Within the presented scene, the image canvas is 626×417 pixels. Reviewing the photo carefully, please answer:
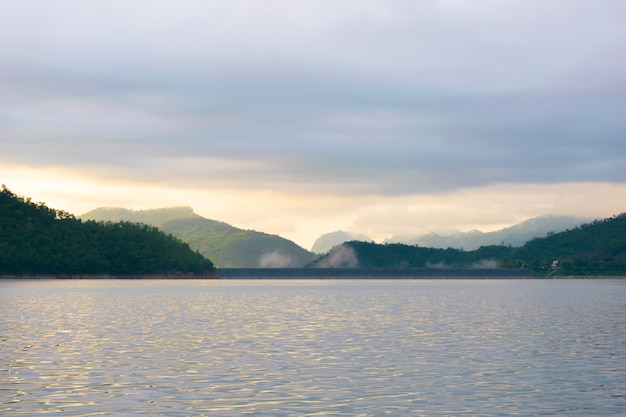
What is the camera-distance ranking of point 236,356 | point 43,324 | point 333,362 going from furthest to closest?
point 43,324 < point 236,356 < point 333,362

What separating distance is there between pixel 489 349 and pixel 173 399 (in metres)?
25.3

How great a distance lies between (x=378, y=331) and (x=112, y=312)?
39.6 metres

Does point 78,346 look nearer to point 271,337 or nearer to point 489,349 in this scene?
point 271,337

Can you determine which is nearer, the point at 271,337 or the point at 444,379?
the point at 444,379

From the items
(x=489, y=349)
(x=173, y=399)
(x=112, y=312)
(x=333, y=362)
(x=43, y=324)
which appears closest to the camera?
(x=173, y=399)

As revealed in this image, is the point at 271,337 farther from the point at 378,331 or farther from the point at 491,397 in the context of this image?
the point at 491,397

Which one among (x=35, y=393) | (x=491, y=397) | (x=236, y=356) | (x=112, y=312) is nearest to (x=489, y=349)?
(x=236, y=356)

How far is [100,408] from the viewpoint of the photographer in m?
32.6

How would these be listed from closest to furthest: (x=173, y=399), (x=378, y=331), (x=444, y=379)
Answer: (x=173, y=399), (x=444, y=379), (x=378, y=331)

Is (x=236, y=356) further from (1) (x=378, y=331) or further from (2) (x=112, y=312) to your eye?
(2) (x=112, y=312)

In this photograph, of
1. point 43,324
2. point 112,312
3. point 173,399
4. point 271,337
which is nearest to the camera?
point 173,399

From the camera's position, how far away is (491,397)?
1383 inches

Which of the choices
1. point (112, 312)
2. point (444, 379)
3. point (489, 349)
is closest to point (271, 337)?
point (489, 349)

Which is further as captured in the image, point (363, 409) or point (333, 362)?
point (333, 362)
